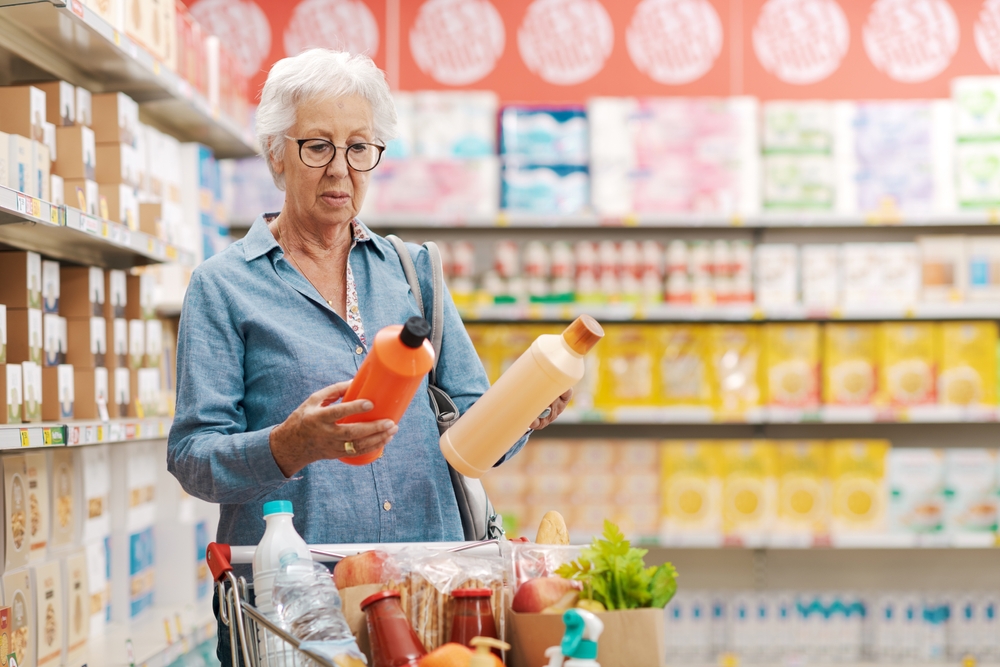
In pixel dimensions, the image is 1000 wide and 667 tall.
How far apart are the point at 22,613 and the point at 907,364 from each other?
3.03 metres

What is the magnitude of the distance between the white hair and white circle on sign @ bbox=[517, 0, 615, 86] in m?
2.88

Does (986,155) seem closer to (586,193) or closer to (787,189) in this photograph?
(787,189)

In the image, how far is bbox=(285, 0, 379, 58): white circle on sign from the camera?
4168mm

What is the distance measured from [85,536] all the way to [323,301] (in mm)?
1376

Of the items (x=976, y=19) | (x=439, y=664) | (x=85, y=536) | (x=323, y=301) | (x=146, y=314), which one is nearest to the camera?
(x=439, y=664)

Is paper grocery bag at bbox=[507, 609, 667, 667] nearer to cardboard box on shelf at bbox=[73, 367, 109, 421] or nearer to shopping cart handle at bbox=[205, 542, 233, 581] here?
shopping cart handle at bbox=[205, 542, 233, 581]

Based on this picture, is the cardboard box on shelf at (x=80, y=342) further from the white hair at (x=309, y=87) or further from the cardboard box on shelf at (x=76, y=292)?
the white hair at (x=309, y=87)

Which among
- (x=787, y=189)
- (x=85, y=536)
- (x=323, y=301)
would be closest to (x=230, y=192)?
(x=85, y=536)

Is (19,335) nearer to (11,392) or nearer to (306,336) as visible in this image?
(11,392)

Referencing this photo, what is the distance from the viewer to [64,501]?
2270 millimetres

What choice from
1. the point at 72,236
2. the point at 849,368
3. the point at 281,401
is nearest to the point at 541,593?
the point at 281,401

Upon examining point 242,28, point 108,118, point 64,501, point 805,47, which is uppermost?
point 242,28

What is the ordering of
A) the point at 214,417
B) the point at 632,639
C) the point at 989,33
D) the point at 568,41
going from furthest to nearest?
the point at 568,41
the point at 989,33
the point at 214,417
the point at 632,639

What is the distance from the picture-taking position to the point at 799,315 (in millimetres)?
3549
